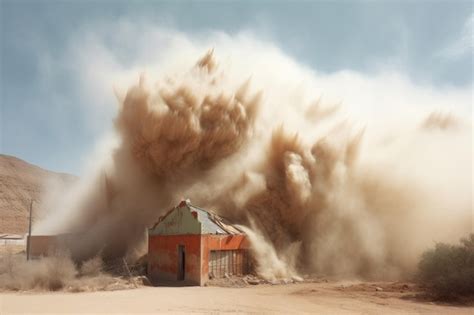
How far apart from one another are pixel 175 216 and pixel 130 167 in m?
12.3

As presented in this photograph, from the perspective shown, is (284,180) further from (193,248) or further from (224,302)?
(224,302)

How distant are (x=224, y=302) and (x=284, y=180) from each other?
695 inches

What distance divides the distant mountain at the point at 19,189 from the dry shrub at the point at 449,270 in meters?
73.4

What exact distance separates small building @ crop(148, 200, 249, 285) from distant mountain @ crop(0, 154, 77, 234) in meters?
58.3

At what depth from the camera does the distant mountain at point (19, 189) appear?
79250 millimetres

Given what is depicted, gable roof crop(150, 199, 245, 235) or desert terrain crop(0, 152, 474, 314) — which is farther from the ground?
gable roof crop(150, 199, 245, 235)

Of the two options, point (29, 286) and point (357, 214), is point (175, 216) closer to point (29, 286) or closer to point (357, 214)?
point (29, 286)

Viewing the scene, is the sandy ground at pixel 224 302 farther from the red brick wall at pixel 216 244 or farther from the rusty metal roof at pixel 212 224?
the rusty metal roof at pixel 212 224

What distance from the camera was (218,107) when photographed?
123 ft

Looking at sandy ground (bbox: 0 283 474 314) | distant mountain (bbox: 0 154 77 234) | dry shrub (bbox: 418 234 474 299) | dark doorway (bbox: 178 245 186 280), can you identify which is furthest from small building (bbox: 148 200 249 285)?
distant mountain (bbox: 0 154 77 234)

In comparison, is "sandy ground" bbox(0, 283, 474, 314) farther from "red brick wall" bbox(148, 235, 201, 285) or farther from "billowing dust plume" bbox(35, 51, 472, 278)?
"billowing dust plume" bbox(35, 51, 472, 278)

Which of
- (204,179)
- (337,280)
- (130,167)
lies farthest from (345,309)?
(130,167)

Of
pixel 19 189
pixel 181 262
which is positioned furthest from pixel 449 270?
pixel 19 189

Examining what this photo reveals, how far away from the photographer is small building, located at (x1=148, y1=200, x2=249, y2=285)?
2691cm
